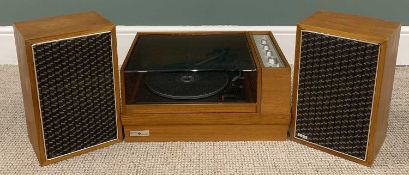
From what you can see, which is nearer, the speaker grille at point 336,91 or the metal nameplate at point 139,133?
the speaker grille at point 336,91

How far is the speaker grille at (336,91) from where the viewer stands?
4.32 ft

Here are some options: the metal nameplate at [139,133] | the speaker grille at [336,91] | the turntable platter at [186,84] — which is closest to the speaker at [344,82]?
the speaker grille at [336,91]

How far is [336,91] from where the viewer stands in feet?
4.53

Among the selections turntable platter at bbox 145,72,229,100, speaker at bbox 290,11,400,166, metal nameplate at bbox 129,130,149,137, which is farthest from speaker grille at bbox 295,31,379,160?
metal nameplate at bbox 129,130,149,137

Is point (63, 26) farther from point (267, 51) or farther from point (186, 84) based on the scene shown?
point (267, 51)

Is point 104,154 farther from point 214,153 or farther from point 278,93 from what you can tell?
point 278,93

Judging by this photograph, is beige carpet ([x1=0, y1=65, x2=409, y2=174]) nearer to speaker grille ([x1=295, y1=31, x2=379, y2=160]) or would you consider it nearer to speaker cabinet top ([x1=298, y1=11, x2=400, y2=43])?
speaker grille ([x1=295, y1=31, x2=379, y2=160])


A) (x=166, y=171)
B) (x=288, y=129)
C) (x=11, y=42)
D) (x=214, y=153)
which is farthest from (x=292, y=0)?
(x=11, y=42)

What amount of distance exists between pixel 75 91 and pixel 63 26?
0.16 meters

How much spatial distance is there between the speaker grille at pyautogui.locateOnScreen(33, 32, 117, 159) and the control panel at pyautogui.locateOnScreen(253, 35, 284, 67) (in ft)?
1.38

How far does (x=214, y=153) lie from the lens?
58.6 inches

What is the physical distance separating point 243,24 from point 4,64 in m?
0.95

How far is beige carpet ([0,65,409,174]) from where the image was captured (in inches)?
55.5

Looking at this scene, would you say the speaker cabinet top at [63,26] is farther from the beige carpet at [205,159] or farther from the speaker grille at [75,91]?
the beige carpet at [205,159]
